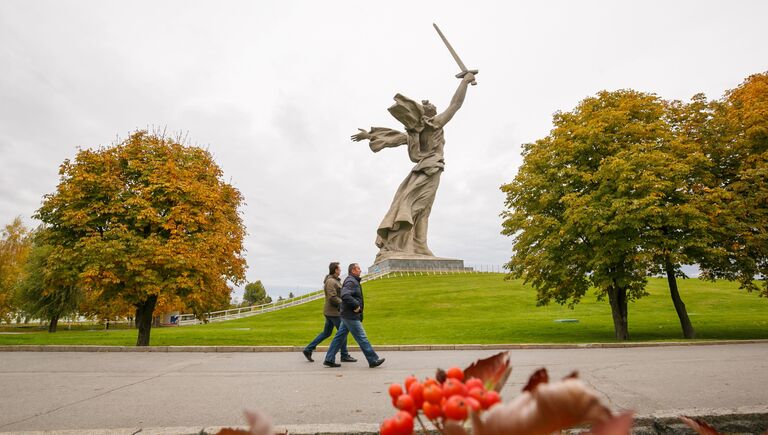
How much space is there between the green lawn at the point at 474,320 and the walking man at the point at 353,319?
228 inches

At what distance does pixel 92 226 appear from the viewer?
1598 cm

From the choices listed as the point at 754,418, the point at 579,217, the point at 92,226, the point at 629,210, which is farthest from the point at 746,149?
the point at 92,226

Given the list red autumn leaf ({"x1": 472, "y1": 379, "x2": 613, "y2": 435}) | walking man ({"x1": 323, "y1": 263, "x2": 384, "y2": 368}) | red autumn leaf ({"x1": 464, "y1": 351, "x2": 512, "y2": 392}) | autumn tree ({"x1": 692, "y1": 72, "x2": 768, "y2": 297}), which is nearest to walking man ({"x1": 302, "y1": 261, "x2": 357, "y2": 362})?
walking man ({"x1": 323, "y1": 263, "x2": 384, "y2": 368})

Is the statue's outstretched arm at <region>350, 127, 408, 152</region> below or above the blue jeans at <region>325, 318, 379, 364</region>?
above

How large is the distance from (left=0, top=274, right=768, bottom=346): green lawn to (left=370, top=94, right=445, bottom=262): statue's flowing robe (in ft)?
26.1

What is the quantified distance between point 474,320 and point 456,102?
88.2 ft

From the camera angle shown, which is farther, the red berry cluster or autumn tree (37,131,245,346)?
autumn tree (37,131,245,346)

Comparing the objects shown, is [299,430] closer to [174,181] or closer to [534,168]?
[174,181]

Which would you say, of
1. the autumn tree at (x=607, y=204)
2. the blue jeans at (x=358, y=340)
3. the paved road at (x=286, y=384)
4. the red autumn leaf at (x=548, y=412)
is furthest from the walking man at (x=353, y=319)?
the red autumn leaf at (x=548, y=412)

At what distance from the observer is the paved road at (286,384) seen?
602cm

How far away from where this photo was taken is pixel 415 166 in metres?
51.1

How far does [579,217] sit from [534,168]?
12.6 feet

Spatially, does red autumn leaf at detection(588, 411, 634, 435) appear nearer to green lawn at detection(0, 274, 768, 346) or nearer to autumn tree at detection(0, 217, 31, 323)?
green lawn at detection(0, 274, 768, 346)

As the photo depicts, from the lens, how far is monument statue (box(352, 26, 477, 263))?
151 feet
